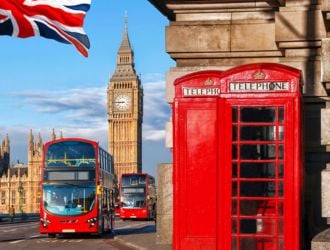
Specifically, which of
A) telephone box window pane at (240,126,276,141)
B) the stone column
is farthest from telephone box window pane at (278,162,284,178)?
the stone column

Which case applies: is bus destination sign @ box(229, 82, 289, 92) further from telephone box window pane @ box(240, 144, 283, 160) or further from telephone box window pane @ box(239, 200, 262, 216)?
telephone box window pane @ box(239, 200, 262, 216)

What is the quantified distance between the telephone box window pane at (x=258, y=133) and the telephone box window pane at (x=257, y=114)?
95mm

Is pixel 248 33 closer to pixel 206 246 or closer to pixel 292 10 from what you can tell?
pixel 292 10

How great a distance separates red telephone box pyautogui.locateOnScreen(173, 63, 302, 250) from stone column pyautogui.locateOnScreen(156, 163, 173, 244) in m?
2.61

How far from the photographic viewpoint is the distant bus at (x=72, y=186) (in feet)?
77.7

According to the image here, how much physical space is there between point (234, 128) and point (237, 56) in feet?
8.17

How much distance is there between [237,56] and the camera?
10.8 m

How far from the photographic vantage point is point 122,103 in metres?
150

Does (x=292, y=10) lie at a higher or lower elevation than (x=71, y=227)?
higher

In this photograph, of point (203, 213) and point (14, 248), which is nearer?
point (203, 213)

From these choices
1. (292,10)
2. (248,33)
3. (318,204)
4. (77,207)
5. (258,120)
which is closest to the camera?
(258,120)

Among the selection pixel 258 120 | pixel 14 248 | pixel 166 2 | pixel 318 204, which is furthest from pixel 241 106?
pixel 14 248

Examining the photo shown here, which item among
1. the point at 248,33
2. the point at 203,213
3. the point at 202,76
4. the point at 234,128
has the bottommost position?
the point at 203,213

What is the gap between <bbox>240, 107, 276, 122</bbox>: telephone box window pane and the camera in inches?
334
